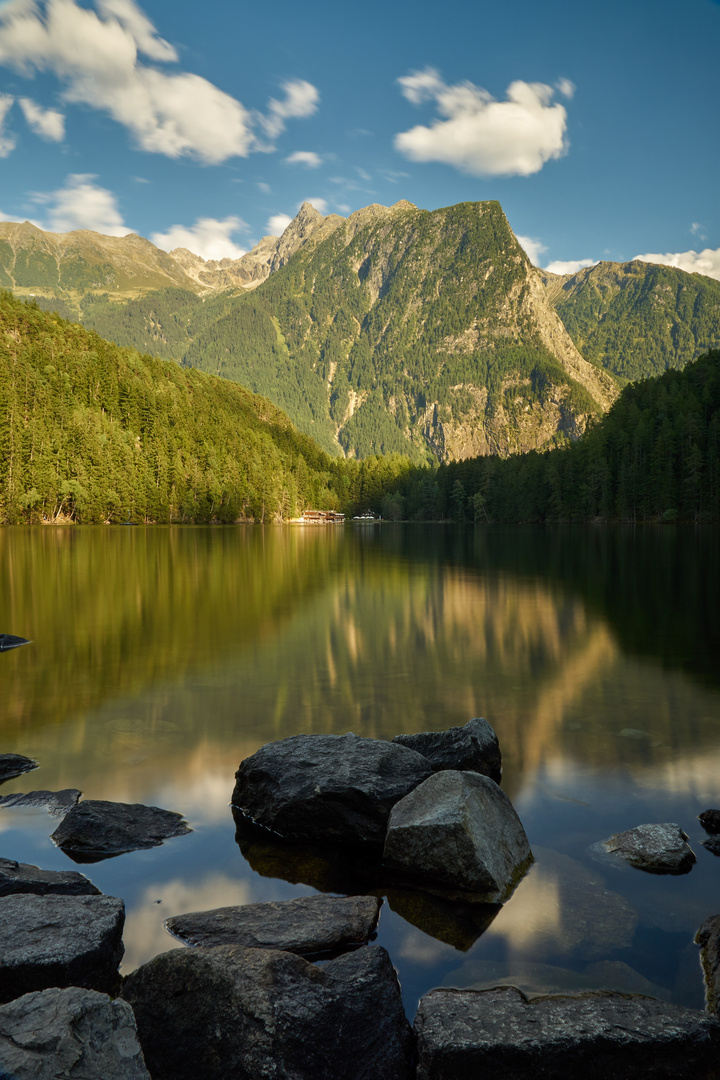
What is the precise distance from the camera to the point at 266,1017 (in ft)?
12.7

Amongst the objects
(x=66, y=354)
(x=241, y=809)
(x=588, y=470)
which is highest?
(x=66, y=354)

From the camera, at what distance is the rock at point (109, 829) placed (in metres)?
6.67

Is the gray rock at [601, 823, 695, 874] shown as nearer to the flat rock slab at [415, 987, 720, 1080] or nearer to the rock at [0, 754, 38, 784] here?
the flat rock slab at [415, 987, 720, 1080]

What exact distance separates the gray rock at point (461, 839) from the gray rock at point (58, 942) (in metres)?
2.74

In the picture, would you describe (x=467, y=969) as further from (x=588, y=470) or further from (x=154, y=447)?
(x=154, y=447)

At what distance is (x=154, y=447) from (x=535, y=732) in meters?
162

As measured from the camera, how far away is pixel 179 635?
1834 cm

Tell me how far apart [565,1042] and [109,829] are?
16.3ft

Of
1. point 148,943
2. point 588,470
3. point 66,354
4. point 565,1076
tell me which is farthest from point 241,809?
point 66,354

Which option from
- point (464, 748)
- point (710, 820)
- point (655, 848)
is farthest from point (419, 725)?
point (655, 848)

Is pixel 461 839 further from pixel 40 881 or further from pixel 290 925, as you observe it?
pixel 40 881

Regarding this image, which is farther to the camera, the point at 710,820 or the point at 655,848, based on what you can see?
the point at 710,820

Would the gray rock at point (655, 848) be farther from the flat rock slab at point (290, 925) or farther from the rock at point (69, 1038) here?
the rock at point (69, 1038)

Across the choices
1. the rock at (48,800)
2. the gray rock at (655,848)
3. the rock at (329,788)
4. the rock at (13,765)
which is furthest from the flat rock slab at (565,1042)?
the rock at (13,765)
